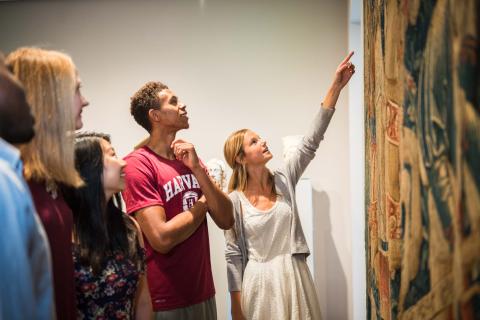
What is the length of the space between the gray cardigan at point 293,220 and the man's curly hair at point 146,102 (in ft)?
2.30

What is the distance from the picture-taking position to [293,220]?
2.96 meters

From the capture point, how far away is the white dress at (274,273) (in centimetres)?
288

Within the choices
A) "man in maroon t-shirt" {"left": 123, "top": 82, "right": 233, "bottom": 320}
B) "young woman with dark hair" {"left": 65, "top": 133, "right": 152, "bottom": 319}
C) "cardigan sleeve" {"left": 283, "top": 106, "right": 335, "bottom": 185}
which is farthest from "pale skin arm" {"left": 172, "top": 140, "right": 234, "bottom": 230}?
"cardigan sleeve" {"left": 283, "top": 106, "right": 335, "bottom": 185}

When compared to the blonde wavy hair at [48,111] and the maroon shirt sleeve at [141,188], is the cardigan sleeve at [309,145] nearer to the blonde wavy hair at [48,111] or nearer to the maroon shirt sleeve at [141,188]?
the maroon shirt sleeve at [141,188]

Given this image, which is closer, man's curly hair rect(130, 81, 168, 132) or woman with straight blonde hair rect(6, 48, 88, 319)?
woman with straight blonde hair rect(6, 48, 88, 319)

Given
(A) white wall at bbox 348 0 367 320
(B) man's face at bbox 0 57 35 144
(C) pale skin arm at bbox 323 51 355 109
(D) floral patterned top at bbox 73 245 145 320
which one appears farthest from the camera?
(A) white wall at bbox 348 0 367 320

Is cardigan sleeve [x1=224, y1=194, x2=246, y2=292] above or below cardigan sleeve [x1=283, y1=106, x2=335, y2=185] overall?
below

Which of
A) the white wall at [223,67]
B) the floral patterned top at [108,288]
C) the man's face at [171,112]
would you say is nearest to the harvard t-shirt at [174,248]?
the man's face at [171,112]

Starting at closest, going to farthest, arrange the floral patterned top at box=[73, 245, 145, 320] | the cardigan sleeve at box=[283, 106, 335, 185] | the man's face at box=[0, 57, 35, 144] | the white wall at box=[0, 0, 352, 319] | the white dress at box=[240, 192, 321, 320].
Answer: the man's face at box=[0, 57, 35, 144] → the floral patterned top at box=[73, 245, 145, 320] → the cardigan sleeve at box=[283, 106, 335, 185] → the white dress at box=[240, 192, 321, 320] → the white wall at box=[0, 0, 352, 319]

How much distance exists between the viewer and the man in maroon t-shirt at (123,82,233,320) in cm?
231

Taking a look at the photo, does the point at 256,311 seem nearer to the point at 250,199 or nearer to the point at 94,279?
the point at 250,199

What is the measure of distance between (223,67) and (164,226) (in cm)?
267

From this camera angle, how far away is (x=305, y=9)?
182 inches

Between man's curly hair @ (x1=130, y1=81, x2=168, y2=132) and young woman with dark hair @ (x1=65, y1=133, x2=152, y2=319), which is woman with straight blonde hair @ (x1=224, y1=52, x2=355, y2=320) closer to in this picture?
man's curly hair @ (x1=130, y1=81, x2=168, y2=132)
